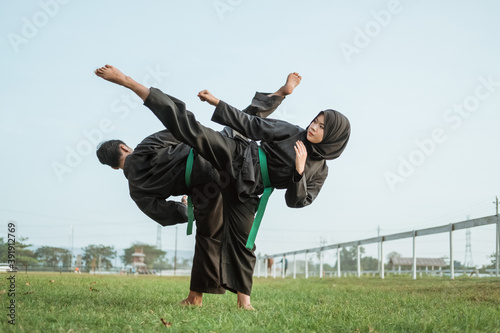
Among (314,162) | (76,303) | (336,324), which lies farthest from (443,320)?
(76,303)

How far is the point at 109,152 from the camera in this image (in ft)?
15.7

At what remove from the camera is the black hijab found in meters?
4.29

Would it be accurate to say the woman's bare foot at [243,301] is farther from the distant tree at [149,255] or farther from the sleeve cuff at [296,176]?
the distant tree at [149,255]

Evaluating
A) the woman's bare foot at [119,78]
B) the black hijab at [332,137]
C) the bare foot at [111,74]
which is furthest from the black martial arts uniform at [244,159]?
the bare foot at [111,74]

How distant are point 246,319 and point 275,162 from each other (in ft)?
4.69

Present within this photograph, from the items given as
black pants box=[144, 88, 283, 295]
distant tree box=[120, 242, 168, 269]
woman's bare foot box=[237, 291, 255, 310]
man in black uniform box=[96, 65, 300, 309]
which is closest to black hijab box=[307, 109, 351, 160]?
black pants box=[144, 88, 283, 295]

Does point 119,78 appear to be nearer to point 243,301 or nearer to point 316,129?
point 316,129

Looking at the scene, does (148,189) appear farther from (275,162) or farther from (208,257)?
(275,162)

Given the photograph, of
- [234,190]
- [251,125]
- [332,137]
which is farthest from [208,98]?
[332,137]

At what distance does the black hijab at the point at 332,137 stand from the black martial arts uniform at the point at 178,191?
3.03ft

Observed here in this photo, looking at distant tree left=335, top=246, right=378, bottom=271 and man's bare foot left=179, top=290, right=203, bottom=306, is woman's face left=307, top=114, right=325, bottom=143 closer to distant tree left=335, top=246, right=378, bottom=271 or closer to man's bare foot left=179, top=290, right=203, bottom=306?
man's bare foot left=179, top=290, right=203, bottom=306

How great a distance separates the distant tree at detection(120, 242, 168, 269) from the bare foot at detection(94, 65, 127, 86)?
79182 millimetres

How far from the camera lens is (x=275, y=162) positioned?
4.44 meters

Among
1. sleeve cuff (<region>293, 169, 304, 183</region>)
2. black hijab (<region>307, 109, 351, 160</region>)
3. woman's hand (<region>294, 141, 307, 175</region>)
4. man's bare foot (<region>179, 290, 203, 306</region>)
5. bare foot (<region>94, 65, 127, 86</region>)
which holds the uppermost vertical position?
bare foot (<region>94, 65, 127, 86</region>)
